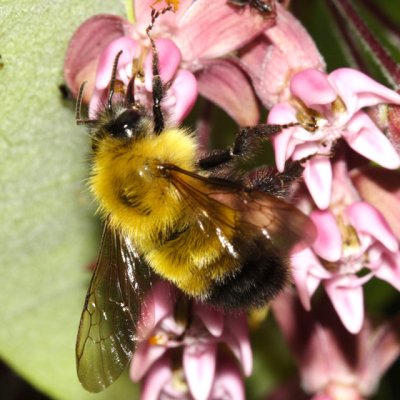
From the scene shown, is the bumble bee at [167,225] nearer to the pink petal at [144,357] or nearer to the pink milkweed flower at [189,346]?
the pink milkweed flower at [189,346]

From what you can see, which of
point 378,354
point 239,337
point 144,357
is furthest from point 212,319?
point 378,354

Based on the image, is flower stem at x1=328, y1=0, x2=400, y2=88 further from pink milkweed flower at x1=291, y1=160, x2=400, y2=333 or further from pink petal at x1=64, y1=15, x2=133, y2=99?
pink petal at x1=64, y1=15, x2=133, y2=99

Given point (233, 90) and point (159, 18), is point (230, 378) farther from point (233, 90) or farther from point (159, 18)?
point (159, 18)

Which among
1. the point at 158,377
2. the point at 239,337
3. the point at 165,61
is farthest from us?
the point at 158,377

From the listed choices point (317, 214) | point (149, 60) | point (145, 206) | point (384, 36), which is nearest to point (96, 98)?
point (149, 60)

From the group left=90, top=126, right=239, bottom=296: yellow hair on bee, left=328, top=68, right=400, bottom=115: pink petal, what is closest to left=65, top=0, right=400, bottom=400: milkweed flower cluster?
left=328, top=68, right=400, bottom=115: pink petal
